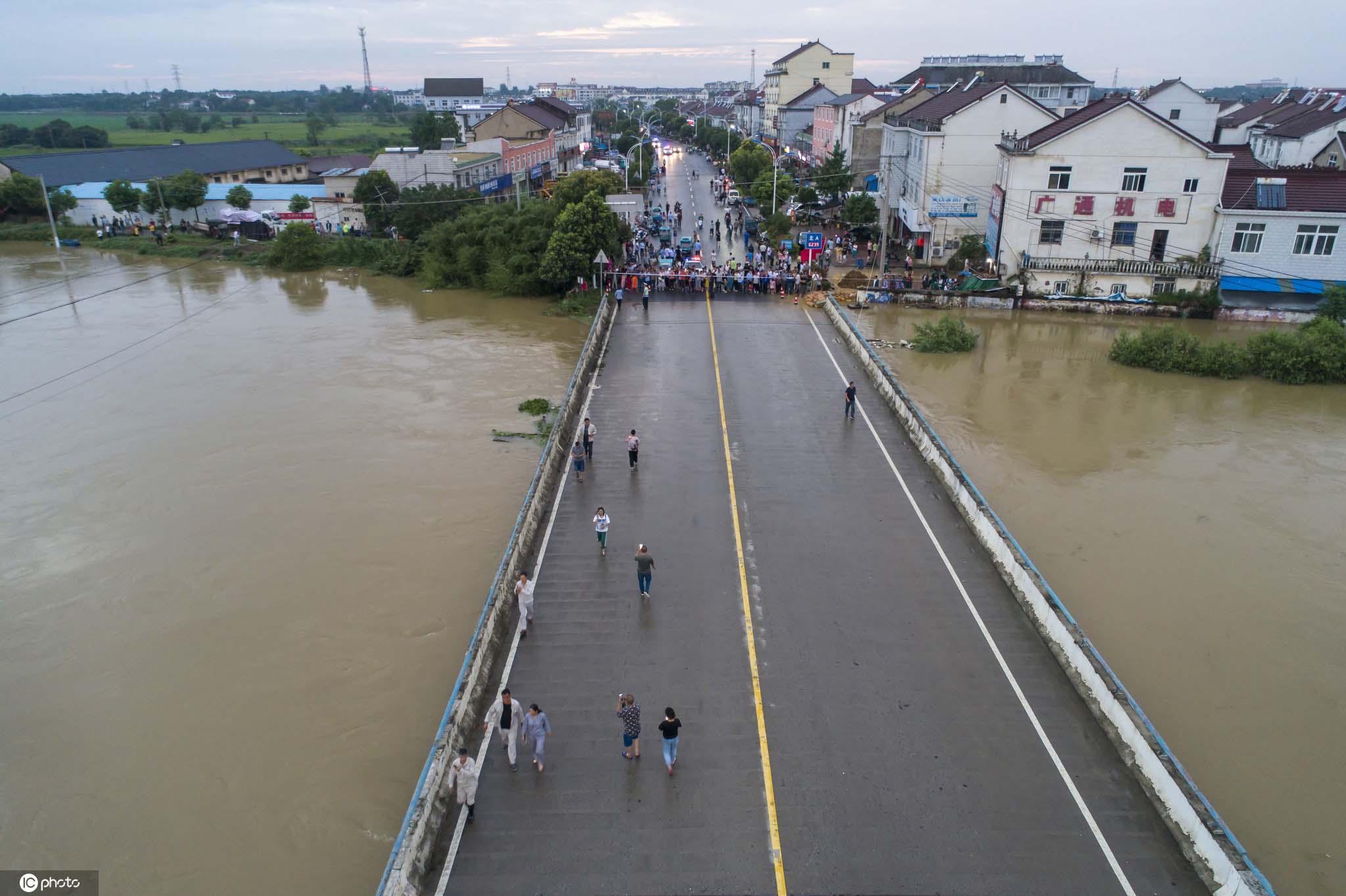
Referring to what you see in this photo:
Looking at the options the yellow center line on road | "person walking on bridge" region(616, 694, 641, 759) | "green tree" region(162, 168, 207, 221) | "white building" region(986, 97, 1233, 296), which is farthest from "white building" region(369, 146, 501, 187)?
"person walking on bridge" region(616, 694, 641, 759)

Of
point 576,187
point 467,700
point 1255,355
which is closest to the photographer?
point 467,700

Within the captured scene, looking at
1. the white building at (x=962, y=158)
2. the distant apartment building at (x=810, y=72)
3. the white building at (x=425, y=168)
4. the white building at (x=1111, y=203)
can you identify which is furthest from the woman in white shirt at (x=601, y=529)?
the distant apartment building at (x=810, y=72)

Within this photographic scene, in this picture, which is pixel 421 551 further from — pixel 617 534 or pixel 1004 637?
pixel 1004 637

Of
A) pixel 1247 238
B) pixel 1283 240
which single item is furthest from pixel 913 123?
pixel 1283 240

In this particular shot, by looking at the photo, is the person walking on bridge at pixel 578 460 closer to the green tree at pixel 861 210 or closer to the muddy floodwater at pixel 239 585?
the muddy floodwater at pixel 239 585

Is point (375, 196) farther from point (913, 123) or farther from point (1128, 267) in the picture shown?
point (1128, 267)

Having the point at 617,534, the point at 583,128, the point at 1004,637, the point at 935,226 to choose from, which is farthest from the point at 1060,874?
the point at 583,128
